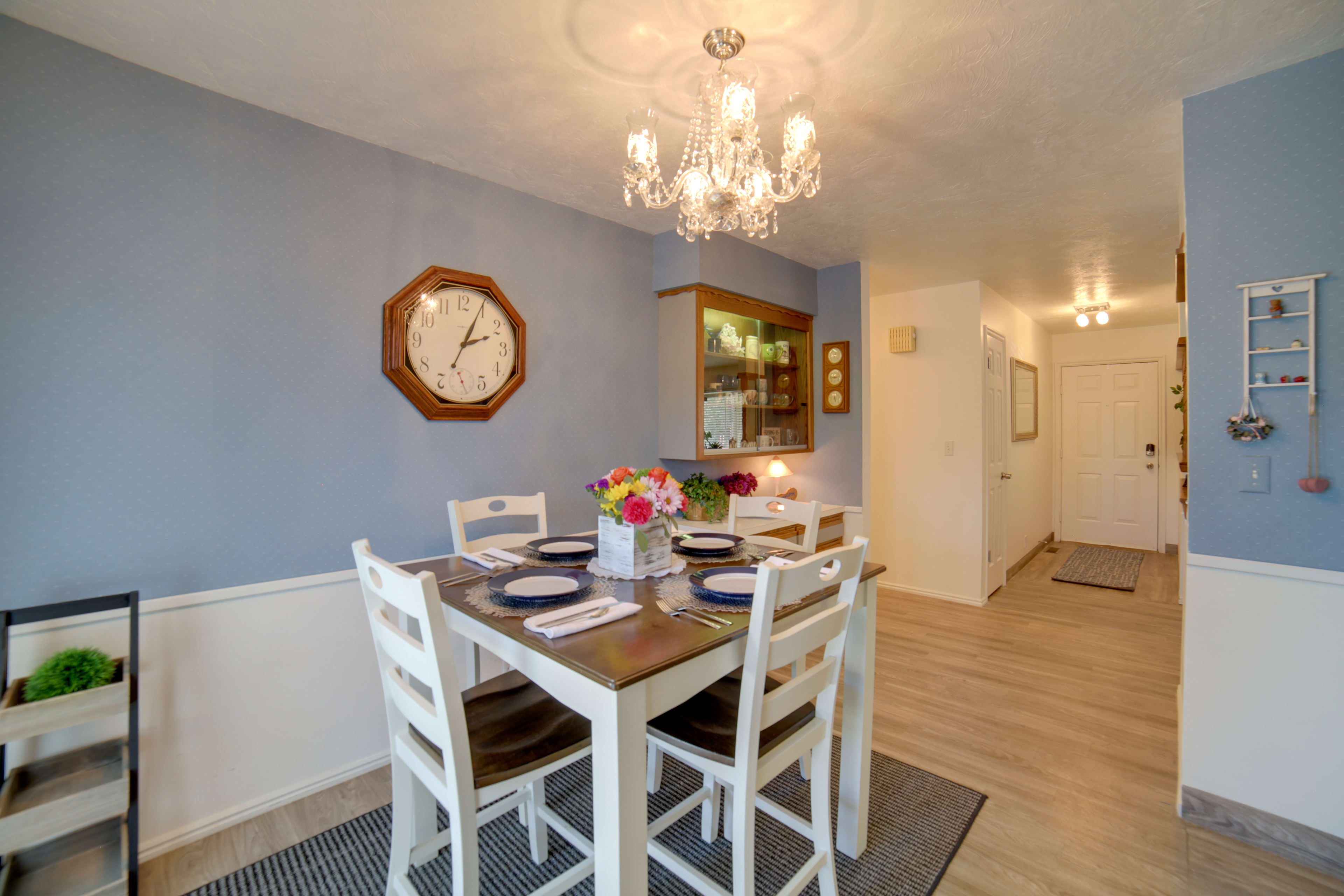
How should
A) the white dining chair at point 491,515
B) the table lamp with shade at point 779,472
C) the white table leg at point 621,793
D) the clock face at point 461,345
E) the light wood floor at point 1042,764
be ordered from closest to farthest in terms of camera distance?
the white table leg at point 621,793 < the light wood floor at point 1042,764 < the white dining chair at point 491,515 < the clock face at point 461,345 < the table lamp with shade at point 779,472

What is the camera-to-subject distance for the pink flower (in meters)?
1.56

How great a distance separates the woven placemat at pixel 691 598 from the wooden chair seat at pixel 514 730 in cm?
36

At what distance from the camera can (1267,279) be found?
1762 millimetres

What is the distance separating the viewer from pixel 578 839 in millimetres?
1592

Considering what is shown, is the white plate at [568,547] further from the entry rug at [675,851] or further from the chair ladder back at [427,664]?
the entry rug at [675,851]

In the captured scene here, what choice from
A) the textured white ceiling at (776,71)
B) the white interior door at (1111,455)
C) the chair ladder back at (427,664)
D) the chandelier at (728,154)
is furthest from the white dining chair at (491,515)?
the white interior door at (1111,455)

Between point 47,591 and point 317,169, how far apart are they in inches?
61.1

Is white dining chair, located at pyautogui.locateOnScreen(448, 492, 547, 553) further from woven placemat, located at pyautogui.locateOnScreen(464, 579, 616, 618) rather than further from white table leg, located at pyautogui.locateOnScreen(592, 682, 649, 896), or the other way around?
white table leg, located at pyautogui.locateOnScreen(592, 682, 649, 896)

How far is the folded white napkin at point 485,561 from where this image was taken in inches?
70.1

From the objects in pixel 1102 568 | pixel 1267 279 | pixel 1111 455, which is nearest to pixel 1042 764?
pixel 1267 279

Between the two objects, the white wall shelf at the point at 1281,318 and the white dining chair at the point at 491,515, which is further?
the white dining chair at the point at 491,515

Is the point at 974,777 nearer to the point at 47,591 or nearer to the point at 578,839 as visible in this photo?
the point at 578,839

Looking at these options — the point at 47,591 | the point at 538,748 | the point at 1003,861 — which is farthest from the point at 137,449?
the point at 1003,861

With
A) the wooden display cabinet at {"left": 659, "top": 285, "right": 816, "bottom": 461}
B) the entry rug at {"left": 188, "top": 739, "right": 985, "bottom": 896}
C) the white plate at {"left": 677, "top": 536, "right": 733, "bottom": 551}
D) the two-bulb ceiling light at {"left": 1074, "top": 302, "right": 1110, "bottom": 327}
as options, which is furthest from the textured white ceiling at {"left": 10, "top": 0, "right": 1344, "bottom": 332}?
the two-bulb ceiling light at {"left": 1074, "top": 302, "right": 1110, "bottom": 327}
